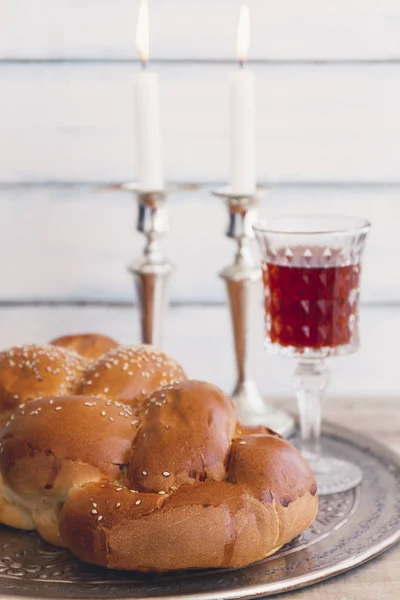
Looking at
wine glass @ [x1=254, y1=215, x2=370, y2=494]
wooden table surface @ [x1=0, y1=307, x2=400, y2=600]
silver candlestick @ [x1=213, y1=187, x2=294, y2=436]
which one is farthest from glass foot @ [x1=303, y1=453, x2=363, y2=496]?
wooden table surface @ [x1=0, y1=307, x2=400, y2=600]

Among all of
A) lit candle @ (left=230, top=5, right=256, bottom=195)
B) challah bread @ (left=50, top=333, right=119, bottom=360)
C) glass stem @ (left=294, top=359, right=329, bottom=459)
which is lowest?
glass stem @ (left=294, top=359, right=329, bottom=459)

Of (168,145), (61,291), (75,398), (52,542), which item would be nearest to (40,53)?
(168,145)

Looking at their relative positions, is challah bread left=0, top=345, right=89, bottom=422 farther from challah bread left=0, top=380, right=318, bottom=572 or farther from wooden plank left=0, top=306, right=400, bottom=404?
wooden plank left=0, top=306, right=400, bottom=404

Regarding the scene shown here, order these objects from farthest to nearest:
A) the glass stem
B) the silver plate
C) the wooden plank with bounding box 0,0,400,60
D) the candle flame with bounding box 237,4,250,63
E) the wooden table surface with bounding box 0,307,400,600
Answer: the wooden table surface with bounding box 0,307,400,600, the wooden plank with bounding box 0,0,400,60, the candle flame with bounding box 237,4,250,63, the glass stem, the silver plate

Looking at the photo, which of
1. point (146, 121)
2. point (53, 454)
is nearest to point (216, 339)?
point (146, 121)

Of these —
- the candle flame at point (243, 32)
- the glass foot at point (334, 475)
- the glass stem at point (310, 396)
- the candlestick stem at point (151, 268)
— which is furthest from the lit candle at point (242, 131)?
the glass foot at point (334, 475)
